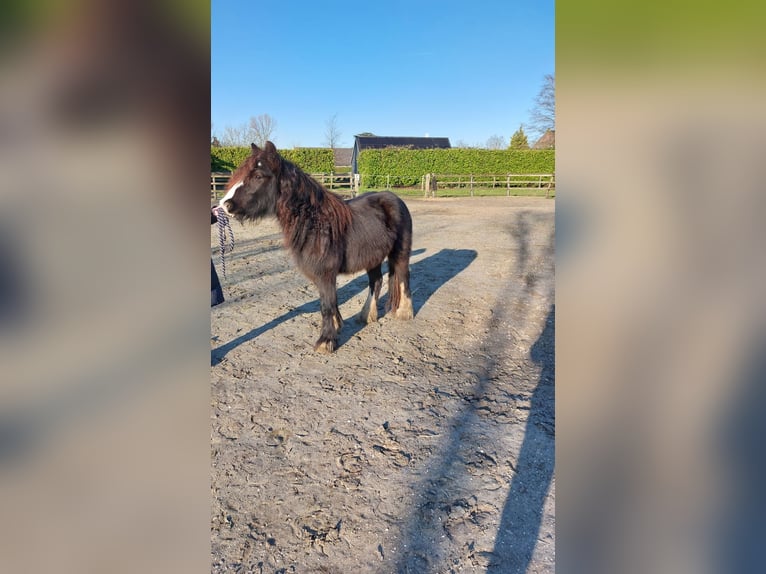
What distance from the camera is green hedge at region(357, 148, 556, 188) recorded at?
92.9 ft

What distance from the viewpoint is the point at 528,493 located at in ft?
7.66

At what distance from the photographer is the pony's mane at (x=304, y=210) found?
156 inches

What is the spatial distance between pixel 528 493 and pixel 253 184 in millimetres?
3017

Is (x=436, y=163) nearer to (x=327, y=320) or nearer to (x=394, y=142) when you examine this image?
(x=394, y=142)

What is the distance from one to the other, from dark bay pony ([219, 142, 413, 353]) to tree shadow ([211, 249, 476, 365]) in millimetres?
499

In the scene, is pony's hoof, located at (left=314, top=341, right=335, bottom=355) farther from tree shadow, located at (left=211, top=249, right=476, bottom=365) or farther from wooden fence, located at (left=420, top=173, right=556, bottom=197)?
wooden fence, located at (left=420, top=173, right=556, bottom=197)

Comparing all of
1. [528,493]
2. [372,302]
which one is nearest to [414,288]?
[372,302]
